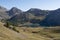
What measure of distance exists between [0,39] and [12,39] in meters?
4.40

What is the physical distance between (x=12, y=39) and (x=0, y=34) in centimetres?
420

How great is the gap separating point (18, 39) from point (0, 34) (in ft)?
17.6

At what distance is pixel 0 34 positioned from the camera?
156 feet

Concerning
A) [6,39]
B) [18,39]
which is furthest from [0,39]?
[18,39]

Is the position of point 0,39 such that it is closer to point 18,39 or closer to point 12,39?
point 12,39

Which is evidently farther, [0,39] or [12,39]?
[12,39]

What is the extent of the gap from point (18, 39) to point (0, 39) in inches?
292

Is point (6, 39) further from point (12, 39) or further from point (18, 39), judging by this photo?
point (18, 39)

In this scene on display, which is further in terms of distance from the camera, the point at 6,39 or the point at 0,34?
the point at 0,34

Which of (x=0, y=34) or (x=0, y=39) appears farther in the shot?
(x=0, y=34)

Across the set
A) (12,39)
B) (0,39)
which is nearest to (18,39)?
(12,39)

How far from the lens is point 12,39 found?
151 ft

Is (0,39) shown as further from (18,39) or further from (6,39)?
(18,39)

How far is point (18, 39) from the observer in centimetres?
4853
